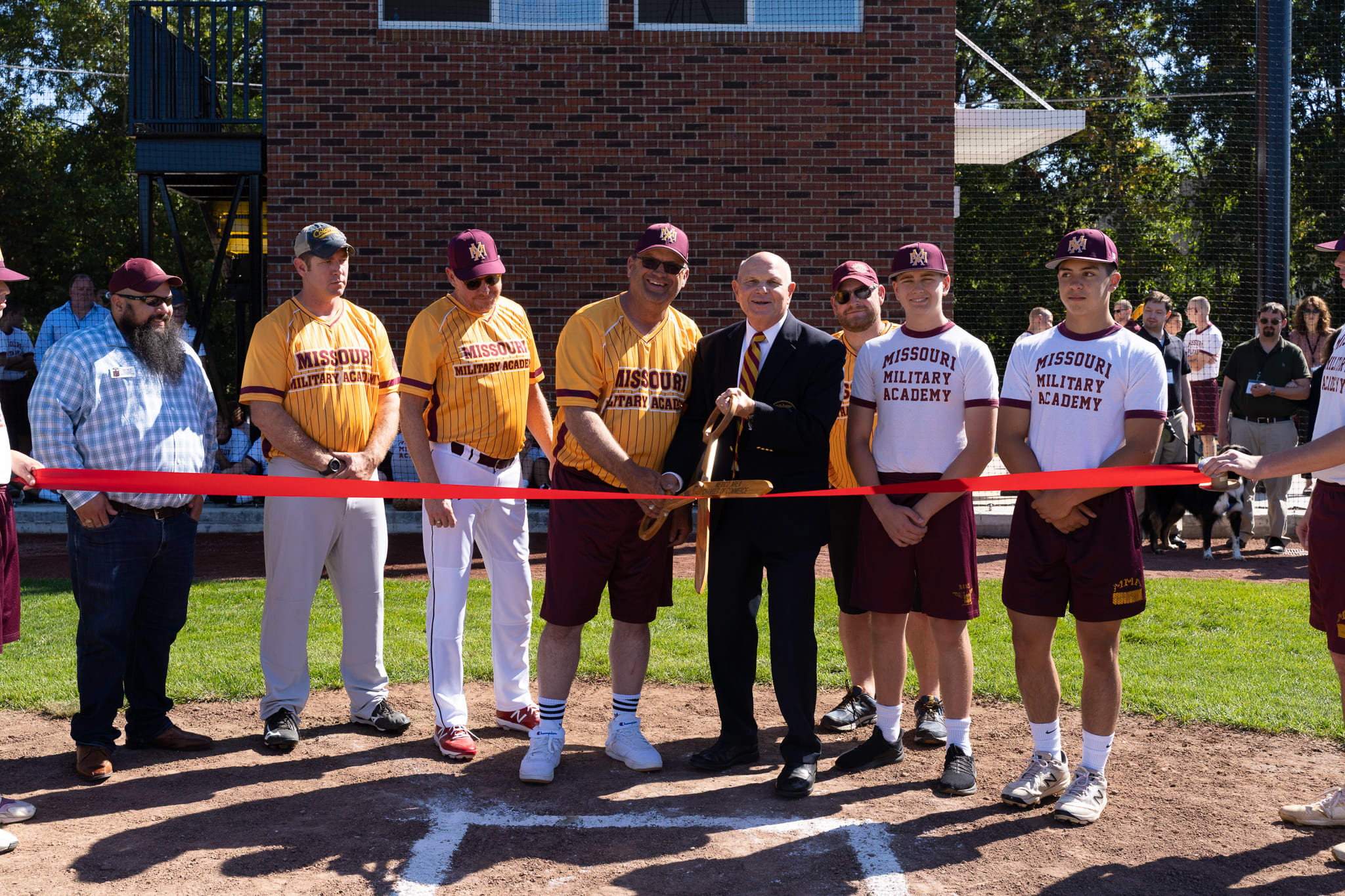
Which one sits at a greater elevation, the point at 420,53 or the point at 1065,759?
the point at 420,53

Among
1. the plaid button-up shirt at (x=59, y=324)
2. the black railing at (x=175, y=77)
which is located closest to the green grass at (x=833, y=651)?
the plaid button-up shirt at (x=59, y=324)

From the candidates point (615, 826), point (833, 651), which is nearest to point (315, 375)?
point (615, 826)

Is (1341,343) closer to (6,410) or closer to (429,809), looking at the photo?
(429,809)

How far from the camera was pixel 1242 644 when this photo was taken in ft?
23.6

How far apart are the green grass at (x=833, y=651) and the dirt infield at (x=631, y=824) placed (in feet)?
1.82

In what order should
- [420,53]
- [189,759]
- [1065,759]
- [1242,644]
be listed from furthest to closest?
[420,53], [1242,644], [189,759], [1065,759]

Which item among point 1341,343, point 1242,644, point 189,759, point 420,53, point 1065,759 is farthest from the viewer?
point 420,53

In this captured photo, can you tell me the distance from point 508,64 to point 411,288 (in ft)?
8.12

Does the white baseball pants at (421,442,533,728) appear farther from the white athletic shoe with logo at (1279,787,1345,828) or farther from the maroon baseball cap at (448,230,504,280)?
the white athletic shoe with logo at (1279,787,1345,828)

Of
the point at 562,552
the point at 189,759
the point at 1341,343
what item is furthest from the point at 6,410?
the point at 1341,343

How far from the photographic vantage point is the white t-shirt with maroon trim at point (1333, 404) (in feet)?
13.8

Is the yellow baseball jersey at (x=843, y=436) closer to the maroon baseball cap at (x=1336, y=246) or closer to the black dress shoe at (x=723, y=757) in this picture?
the black dress shoe at (x=723, y=757)

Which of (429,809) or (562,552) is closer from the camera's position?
(429,809)

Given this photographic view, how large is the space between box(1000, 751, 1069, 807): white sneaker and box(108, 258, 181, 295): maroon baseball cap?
4189mm
